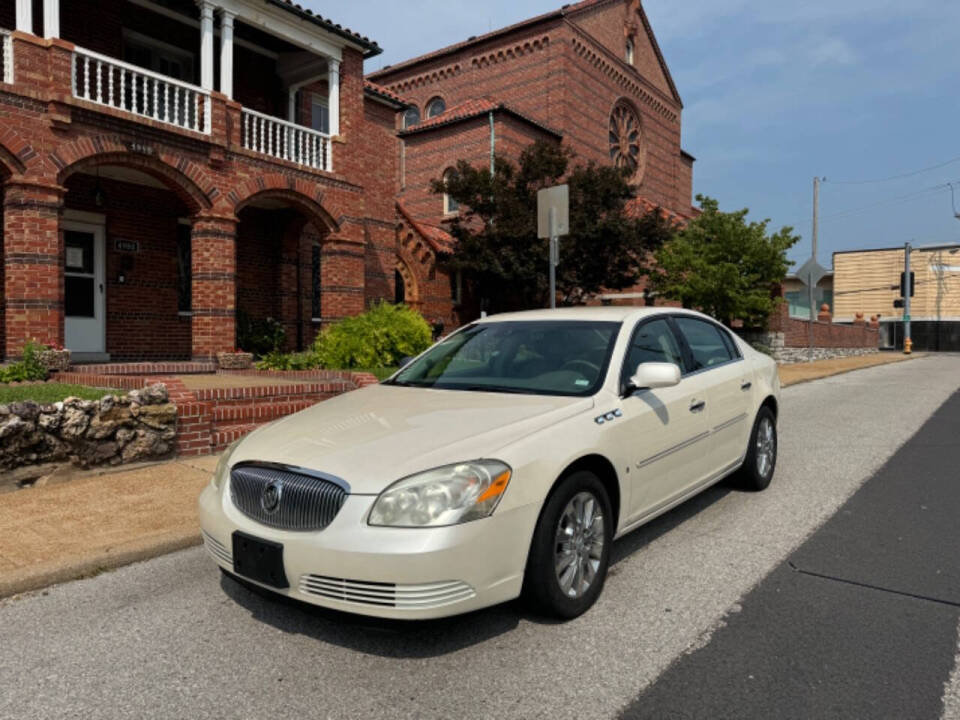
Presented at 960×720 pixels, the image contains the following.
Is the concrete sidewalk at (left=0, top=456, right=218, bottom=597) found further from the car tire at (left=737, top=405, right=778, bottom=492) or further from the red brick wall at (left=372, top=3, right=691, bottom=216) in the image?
the red brick wall at (left=372, top=3, right=691, bottom=216)

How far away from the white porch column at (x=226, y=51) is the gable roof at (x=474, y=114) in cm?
1235

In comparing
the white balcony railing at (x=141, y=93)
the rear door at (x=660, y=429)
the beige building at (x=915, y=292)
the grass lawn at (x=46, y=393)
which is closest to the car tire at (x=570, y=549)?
the rear door at (x=660, y=429)

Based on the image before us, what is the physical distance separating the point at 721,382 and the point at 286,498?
10.9 feet

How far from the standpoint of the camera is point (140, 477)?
20.4 feet

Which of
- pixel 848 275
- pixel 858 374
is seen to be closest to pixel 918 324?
pixel 848 275

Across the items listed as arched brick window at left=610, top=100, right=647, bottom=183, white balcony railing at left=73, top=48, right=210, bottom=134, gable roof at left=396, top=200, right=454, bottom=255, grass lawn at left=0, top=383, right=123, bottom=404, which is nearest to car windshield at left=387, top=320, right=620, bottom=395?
grass lawn at left=0, top=383, right=123, bottom=404

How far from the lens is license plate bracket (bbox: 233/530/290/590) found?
3012 millimetres

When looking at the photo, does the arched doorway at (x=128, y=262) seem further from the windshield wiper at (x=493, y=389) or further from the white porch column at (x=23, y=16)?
the windshield wiper at (x=493, y=389)

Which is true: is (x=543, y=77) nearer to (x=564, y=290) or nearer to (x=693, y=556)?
→ (x=564, y=290)

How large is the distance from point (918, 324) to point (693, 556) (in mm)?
56090

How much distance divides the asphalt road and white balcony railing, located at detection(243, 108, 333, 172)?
1056 cm

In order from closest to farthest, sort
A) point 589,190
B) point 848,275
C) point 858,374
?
point 589,190 < point 858,374 < point 848,275

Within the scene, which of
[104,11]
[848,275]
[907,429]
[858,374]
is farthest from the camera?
[848,275]

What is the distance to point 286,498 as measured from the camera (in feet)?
10.2
